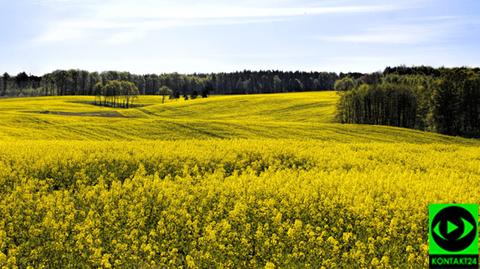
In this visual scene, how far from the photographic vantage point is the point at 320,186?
635 inches

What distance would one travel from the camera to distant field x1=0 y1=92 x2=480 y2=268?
1080 cm

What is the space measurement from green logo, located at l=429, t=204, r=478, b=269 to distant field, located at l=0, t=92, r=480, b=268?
2.37 metres

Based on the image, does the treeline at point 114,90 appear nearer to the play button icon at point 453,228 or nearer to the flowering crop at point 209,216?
the flowering crop at point 209,216

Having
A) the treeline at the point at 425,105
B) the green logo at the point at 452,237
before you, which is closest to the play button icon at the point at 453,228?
the green logo at the point at 452,237

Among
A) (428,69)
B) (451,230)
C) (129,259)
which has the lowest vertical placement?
(129,259)

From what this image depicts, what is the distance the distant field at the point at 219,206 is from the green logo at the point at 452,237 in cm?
237

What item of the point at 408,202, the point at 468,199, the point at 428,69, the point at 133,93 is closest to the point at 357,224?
the point at 408,202

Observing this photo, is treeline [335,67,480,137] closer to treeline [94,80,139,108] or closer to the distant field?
the distant field

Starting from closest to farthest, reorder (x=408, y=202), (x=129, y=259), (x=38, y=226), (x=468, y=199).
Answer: (x=129, y=259), (x=38, y=226), (x=408, y=202), (x=468, y=199)

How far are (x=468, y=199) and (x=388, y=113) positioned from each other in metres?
63.9

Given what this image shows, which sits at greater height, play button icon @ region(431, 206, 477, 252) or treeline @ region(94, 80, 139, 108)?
treeline @ region(94, 80, 139, 108)

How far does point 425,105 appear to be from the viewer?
7731 centimetres

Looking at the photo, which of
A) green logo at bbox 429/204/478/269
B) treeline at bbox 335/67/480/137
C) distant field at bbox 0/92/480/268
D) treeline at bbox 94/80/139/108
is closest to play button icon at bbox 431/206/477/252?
green logo at bbox 429/204/478/269

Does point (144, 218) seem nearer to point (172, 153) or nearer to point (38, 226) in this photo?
point (38, 226)
